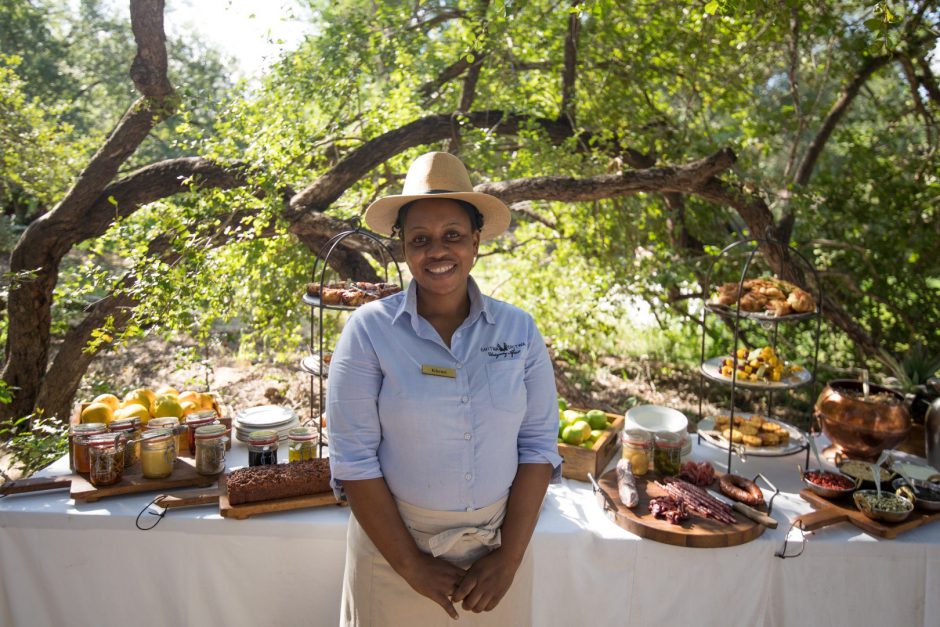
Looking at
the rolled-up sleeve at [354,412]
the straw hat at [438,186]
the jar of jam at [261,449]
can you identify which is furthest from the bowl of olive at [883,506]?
the jar of jam at [261,449]

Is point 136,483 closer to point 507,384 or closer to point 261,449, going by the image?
point 261,449

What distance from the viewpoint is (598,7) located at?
4688 millimetres

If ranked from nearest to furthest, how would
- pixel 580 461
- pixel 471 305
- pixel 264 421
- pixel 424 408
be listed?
pixel 424 408
pixel 471 305
pixel 580 461
pixel 264 421

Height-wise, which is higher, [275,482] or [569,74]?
[569,74]

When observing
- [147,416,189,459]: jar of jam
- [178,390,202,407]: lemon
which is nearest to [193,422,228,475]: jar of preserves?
[147,416,189,459]: jar of jam

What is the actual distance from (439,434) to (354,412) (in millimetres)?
241

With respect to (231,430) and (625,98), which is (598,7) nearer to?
(625,98)

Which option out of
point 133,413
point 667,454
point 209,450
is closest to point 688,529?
point 667,454

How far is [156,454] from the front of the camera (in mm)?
2693

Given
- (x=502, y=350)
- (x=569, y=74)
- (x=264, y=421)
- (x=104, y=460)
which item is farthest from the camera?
(x=569, y=74)

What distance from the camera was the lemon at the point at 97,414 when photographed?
2.99 m

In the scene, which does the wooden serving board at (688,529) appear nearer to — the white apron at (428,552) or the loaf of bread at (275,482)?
the white apron at (428,552)

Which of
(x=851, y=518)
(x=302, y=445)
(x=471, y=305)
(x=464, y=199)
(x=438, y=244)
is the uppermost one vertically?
(x=464, y=199)

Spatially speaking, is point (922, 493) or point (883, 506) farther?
point (922, 493)
